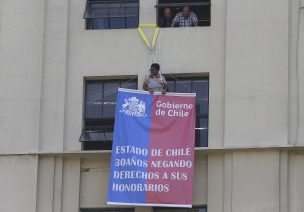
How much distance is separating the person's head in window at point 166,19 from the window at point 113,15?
66cm

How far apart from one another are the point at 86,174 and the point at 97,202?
0.84 metres

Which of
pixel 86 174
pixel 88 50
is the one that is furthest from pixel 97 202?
pixel 88 50

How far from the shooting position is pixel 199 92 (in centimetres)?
4472

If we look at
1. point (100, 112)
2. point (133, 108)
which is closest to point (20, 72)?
point (100, 112)

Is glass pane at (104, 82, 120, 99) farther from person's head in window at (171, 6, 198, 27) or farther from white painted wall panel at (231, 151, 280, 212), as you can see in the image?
white painted wall panel at (231, 151, 280, 212)

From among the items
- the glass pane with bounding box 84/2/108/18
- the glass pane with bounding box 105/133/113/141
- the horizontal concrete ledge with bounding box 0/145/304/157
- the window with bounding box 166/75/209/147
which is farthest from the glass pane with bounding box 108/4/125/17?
the horizontal concrete ledge with bounding box 0/145/304/157

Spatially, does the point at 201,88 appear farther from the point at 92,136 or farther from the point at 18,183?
the point at 18,183

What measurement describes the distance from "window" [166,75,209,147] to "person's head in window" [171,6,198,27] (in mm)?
1558

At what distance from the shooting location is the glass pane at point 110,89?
148ft

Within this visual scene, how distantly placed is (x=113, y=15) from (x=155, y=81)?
256 cm

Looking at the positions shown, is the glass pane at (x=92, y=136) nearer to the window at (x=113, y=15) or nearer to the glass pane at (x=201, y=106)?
the glass pane at (x=201, y=106)

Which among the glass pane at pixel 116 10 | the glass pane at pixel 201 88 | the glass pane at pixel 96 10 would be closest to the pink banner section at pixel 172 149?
the glass pane at pixel 201 88

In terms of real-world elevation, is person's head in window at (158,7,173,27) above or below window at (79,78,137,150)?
above

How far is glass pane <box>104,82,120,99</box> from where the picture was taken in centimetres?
4506
